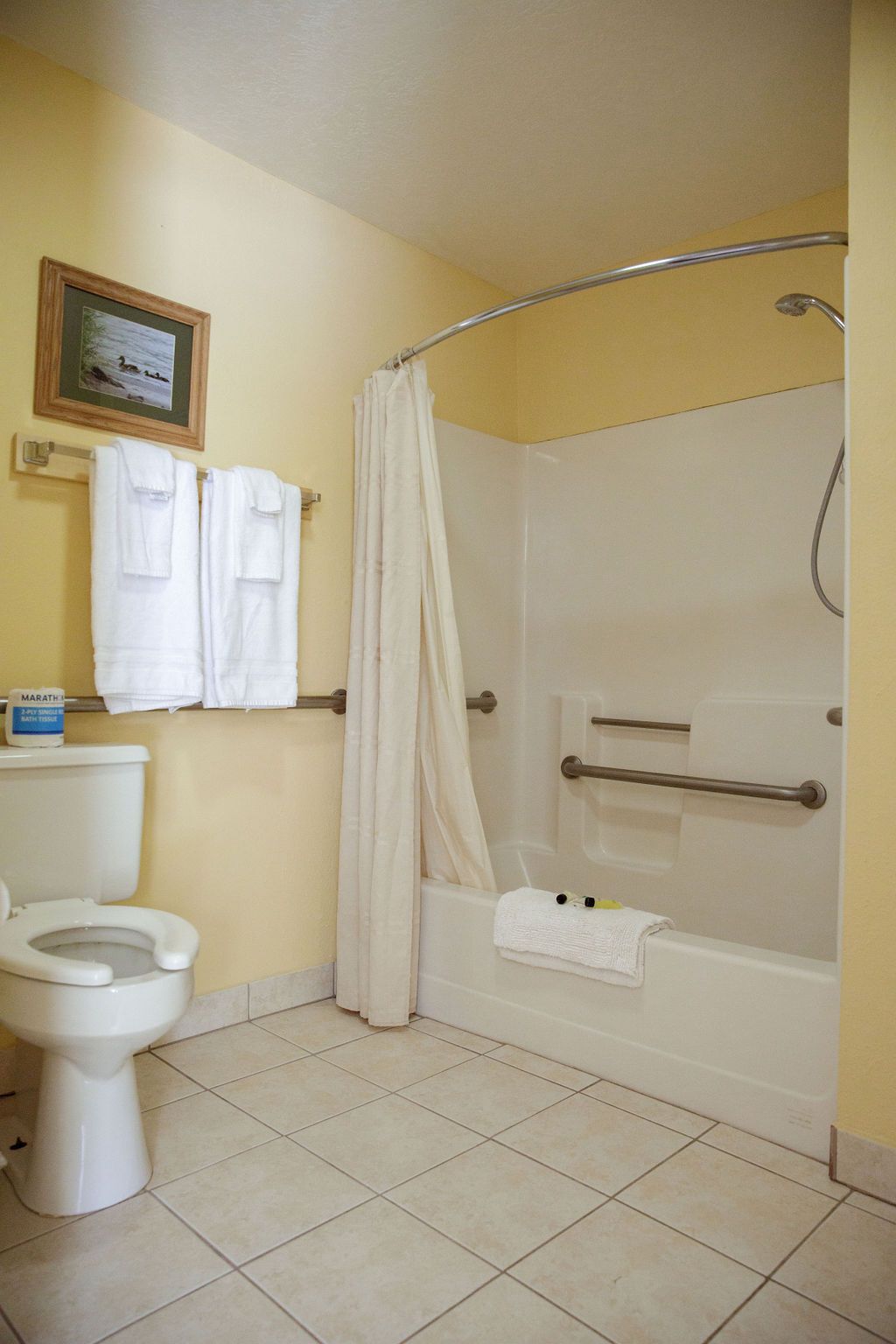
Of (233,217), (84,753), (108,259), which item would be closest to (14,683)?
(84,753)

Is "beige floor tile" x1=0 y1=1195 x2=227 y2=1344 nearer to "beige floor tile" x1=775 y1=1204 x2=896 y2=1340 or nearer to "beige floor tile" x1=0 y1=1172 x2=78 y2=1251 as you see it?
"beige floor tile" x1=0 y1=1172 x2=78 y2=1251

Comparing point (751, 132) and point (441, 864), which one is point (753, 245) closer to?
point (751, 132)

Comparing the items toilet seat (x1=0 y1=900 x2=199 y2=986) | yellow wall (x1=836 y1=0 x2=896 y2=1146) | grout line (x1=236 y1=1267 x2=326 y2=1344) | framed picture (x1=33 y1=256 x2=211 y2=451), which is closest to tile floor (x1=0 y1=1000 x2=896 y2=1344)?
grout line (x1=236 y1=1267 x2=326 y2=1344)

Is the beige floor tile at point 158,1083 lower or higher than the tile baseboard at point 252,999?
lower

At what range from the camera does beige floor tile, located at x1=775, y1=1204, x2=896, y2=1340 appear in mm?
1272

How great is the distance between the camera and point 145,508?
2.01 meters

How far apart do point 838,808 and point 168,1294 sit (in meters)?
1.89

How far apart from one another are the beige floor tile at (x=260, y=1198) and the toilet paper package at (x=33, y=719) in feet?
2.89

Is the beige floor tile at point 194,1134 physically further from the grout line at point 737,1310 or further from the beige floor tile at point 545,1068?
the grout line at point 737,1310

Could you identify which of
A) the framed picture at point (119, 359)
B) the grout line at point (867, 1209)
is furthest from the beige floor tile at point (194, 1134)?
the framed picture at point (119, 359)

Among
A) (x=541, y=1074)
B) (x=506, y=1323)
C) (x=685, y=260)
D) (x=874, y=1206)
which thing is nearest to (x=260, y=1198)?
(x=506, y=1323)

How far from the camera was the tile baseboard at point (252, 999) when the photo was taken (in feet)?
7.33

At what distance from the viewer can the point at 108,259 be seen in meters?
2.09

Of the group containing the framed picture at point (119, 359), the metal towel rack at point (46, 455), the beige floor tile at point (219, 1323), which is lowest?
the beige floor tile at point (219, 1323)
